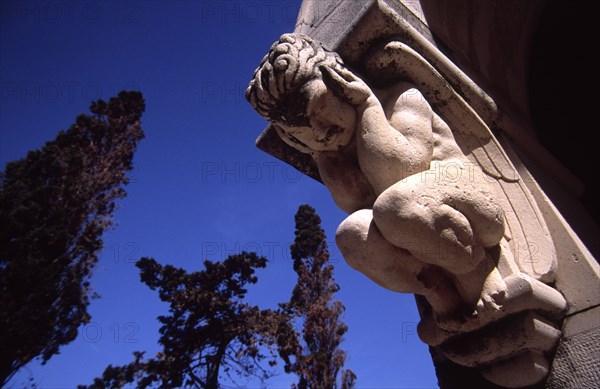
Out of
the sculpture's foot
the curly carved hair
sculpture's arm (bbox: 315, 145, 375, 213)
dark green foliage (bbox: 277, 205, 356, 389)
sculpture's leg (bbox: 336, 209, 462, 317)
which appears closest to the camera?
the sculpture's foot

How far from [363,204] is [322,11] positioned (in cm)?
105

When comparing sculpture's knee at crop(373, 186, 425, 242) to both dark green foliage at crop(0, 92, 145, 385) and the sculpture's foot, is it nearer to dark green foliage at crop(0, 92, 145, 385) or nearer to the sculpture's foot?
the sculpture's foot

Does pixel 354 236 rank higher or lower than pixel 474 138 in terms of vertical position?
lower

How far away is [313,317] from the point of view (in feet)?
43.8

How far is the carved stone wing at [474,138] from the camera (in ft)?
4.53

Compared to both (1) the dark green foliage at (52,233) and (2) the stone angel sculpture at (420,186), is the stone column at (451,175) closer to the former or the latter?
(2) the stone angel sculpture at (420,186)

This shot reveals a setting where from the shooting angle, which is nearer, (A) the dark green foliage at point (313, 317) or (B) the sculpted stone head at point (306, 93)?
(B) the sculpted stone head at point (306, 93)

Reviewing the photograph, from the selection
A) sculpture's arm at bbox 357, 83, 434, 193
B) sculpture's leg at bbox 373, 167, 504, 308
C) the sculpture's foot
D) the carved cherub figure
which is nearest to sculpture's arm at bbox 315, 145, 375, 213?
the carved cherub figure

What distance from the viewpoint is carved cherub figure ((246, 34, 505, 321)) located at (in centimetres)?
122

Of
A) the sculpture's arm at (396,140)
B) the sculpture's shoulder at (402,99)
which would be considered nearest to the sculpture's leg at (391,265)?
the sculpture's arm at (396,140)

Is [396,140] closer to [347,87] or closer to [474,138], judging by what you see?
[347,87]

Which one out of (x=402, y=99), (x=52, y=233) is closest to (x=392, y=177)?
(x=402, y=99)

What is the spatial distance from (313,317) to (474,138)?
12.7m

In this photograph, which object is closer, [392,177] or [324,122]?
[392,177]
